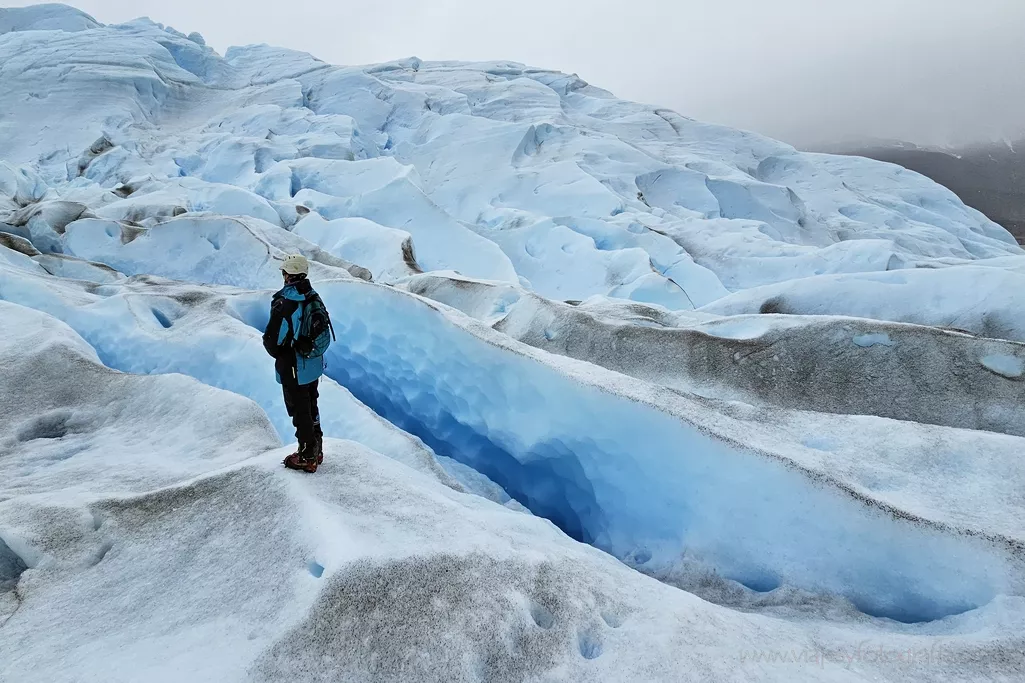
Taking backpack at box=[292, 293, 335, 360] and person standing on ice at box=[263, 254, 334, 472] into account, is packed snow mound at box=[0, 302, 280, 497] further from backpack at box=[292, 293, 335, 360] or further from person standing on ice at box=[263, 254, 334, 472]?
backpack at box=[292, 293, 335, 360]

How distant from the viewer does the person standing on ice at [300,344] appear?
3.76 m

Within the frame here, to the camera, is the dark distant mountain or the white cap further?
the dark distant mountain

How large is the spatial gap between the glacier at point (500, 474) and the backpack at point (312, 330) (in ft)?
2.80

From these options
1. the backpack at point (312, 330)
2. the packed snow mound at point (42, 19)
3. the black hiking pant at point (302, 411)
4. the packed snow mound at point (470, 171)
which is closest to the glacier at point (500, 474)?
the black hiking pant at point (302, 411)

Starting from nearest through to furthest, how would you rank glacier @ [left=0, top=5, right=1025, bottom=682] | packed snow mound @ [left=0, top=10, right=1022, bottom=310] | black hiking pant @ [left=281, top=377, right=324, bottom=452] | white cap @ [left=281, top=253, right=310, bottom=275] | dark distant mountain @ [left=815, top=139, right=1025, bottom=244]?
glacier @ [left=0, top=5, right=1025, bottom=682], white cap @ [left=281, top=253, right=310, bottom=275], black hiking pant @ [left=281, top=377, right=324, bottom=452], packed snow mound @ [left=0, top=10, right=1022, bottom=310], dark distant mountain @ [left=815, top=139, right=1025, bottom=244]

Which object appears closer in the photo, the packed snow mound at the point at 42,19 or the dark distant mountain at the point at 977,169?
the packed snow mound at the point at 42,19

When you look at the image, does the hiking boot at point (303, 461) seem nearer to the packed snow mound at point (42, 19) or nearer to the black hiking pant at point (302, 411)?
the black hiking pant at point (302, 411)

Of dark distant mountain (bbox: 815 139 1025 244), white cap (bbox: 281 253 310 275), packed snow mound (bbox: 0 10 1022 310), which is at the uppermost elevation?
white cap (bbox: 281 253 310 275)

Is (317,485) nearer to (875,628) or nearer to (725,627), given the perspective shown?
(725,627)

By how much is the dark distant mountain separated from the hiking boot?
105 meters

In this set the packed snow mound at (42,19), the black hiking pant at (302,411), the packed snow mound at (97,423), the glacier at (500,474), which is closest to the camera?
the glacier at (500,474)

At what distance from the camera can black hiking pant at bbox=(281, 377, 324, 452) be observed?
3.89m

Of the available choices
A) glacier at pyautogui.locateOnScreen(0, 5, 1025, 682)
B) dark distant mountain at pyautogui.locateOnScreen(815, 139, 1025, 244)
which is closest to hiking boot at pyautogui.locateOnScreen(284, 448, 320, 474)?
glacier at pyautogui.locateOnScreen(0, 5, 1025, 682)

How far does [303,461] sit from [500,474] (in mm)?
3634
